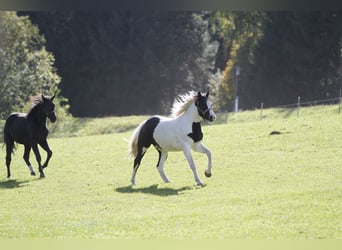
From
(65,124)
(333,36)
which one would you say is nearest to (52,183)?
(65,124)

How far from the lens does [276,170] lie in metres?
10.7

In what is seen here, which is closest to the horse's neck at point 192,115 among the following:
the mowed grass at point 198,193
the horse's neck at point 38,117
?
the mowed grass at point 198,193

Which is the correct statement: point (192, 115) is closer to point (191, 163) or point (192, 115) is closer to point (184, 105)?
point (184, 105)

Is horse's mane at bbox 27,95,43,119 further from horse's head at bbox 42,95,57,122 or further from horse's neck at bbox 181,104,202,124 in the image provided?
horse's neck at bbox 181,104,202,124

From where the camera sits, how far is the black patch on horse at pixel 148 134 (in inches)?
391

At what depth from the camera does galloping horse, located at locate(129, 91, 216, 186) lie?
375 inches

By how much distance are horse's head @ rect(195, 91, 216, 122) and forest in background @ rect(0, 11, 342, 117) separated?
1716cm

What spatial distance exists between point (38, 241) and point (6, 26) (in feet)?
62.3

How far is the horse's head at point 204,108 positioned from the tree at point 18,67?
13.9m

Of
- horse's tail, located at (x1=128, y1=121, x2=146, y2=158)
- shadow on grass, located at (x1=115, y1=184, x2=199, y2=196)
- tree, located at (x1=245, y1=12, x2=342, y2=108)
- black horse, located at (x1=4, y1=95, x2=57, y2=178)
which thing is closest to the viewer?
shadow on grass, located at (x1=115, y1=184, x2=199, y2=196)

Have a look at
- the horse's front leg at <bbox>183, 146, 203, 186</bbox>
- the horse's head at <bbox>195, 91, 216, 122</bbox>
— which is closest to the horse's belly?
the horse's front leg at <bbox>183, 146, 203, 186</bbox>

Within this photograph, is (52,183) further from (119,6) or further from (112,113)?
(112,113)

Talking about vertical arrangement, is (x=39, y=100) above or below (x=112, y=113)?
above

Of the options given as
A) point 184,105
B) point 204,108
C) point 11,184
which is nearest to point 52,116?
point 11,184
